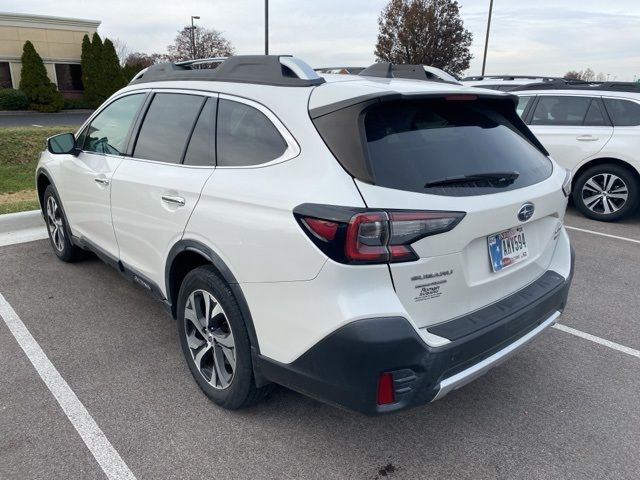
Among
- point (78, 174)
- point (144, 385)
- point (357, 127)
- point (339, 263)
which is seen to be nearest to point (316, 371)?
point (339, 263)

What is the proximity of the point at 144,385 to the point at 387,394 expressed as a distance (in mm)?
1675

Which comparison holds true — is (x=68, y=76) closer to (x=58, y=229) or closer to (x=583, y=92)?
(x=58, y=229)

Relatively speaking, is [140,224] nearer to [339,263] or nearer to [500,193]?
[339,263]

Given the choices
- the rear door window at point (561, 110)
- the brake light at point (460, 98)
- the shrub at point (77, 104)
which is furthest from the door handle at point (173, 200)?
the shrub at point (77, 104)

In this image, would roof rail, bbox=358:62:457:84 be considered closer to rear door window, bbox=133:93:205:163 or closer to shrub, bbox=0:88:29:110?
rear door window, bbox=133:93:205:163

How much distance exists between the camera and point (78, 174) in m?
4.20

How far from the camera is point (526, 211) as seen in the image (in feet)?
8.29

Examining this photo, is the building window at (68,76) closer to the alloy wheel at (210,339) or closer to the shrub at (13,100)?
the shrub at (13,100)

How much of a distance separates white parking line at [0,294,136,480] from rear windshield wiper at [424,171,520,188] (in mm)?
1935

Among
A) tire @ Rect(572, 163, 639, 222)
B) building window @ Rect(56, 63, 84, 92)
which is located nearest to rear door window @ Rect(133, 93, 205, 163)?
tire @ Rect(572, 163, 639, 222)

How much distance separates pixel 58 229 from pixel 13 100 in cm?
3048

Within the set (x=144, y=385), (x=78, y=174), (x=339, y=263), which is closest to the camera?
(x=339, y=263)

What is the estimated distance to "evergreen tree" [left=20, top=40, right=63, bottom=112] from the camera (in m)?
31.3

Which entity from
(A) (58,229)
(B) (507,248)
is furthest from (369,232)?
(A) (58,229)
